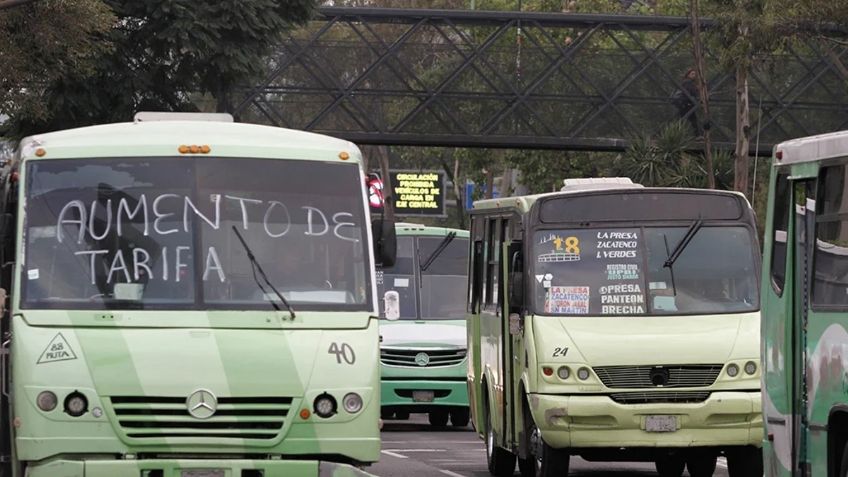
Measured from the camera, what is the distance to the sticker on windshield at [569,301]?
53.4 feet

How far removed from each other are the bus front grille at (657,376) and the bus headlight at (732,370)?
7 centimetres

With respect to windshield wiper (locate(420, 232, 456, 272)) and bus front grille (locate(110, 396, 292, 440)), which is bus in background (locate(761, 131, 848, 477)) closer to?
bus front grille (locate(110, 396, 292, 440))

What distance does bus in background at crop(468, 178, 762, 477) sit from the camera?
51.8ft

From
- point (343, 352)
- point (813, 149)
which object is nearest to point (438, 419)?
point (343, 352)

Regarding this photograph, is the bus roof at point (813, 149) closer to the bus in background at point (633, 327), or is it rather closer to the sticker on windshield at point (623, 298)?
the bus in background at point (633, 327)

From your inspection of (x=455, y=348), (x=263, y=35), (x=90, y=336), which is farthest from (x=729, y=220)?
(x=263, y=35)

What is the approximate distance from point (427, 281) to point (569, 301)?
34.9 ft

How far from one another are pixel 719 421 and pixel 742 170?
24867mm

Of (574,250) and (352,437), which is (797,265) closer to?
(352,437)

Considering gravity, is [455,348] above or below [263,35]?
below

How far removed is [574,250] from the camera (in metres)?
16.5

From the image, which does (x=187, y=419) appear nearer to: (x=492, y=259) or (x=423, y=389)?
(x=492, y=259)

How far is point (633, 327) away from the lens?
632 inches

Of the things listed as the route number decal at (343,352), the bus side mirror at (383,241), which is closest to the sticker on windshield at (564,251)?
the bus side mirror at (383,241)
